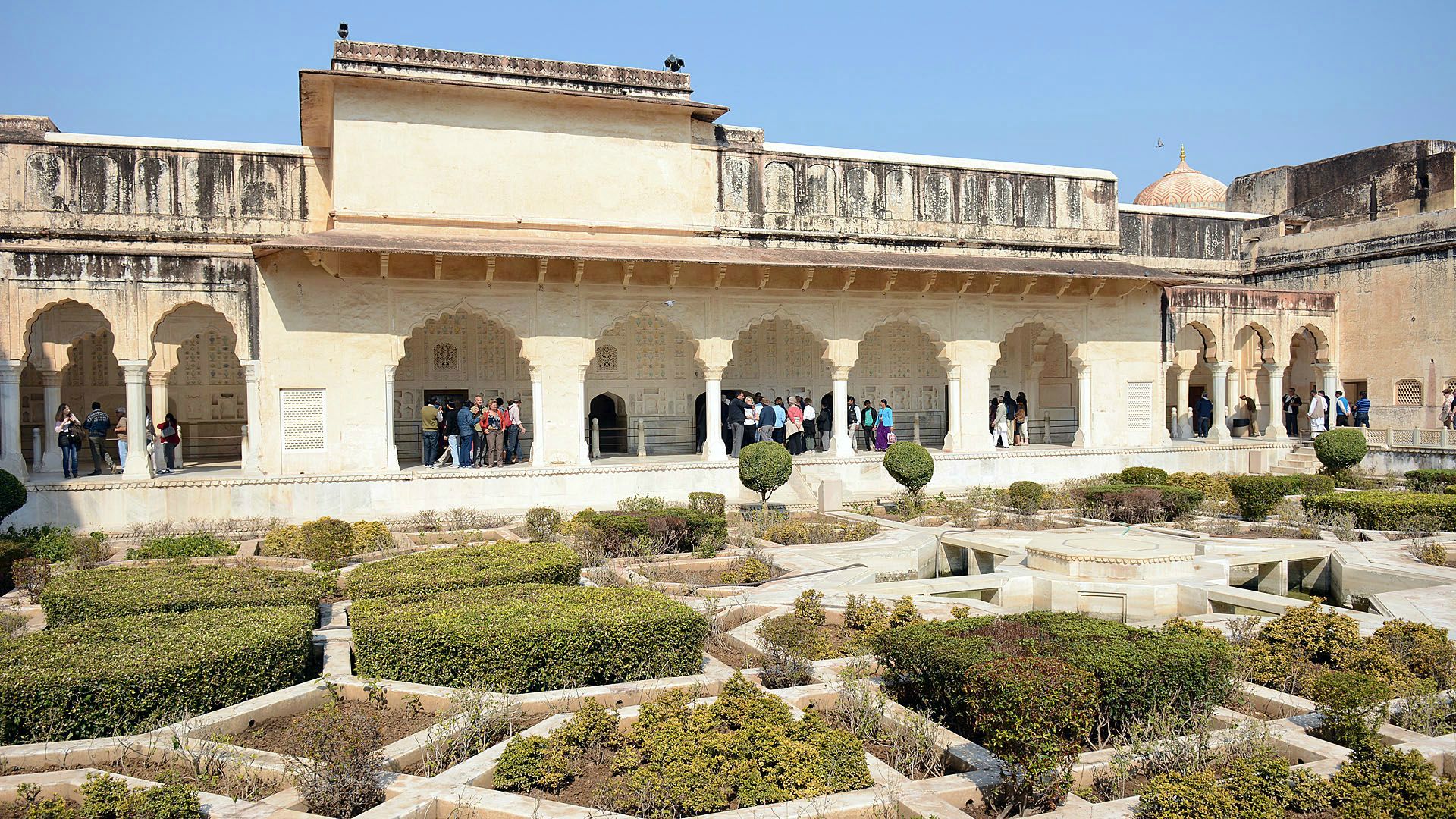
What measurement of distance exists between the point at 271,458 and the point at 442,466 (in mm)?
2642

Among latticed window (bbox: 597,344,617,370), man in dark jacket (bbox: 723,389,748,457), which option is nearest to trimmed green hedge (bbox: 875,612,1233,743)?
man in dark jacket (bbox: 723,389,748,457)

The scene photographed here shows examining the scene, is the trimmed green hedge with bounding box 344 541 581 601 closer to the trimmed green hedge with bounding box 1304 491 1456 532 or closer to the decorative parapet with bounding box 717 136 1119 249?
the trimmed green hedge with bounding box 1304 491 1456 532

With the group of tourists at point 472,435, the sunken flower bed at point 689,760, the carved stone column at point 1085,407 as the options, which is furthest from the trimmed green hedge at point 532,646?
the carved stone column at point 1085,407

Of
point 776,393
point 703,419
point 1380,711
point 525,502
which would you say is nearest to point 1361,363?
point 776,393

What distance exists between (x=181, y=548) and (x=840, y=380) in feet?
36.8

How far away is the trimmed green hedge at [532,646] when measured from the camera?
6.35 m

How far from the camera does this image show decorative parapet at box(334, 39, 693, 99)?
55.0 ft

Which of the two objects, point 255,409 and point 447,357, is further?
point 447,357

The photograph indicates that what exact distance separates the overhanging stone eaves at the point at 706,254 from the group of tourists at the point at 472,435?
2855 mm

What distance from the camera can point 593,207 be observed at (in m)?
18.0

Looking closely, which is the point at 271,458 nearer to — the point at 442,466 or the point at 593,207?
the point at 442,466

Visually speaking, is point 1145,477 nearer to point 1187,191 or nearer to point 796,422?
point 796,422

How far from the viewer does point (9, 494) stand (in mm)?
12008

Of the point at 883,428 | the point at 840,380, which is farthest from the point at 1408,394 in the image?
the point at 840,380
